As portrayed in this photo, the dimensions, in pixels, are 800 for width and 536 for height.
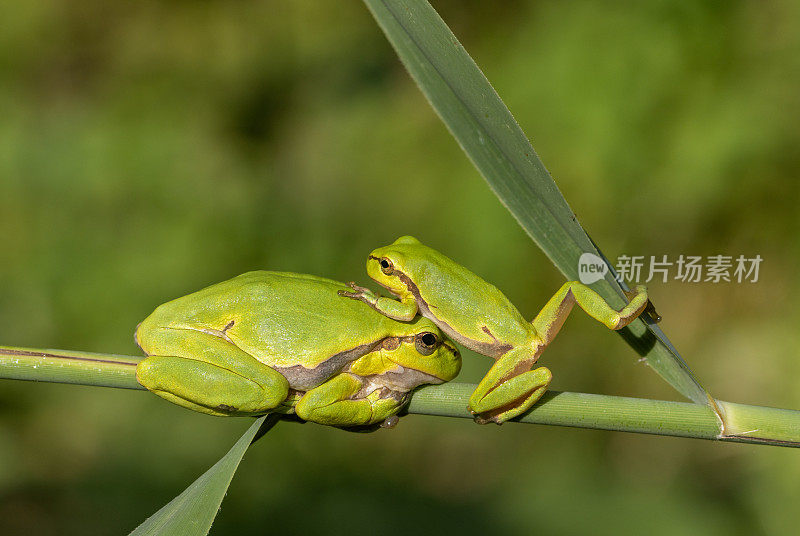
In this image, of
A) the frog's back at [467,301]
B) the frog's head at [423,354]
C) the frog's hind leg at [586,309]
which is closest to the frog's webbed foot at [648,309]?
the frog's hind leg at [586,309]

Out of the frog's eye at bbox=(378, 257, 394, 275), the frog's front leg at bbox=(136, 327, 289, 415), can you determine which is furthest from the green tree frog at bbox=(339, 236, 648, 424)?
the frog's front leg at bbox=(136, 327, 289, 415)

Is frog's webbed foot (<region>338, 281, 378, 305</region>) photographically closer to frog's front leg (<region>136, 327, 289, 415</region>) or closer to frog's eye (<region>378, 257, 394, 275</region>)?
frog's eye (<region>378, 257, 394, 275</region>)

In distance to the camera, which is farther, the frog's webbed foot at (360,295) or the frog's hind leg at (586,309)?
the frog's webbed foot at (360,295)

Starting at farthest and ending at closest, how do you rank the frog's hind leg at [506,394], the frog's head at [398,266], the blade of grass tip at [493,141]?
the frog's head at [398,266] → the frog's hind leg at [506,394] → the blade of grass tip at [493,141]

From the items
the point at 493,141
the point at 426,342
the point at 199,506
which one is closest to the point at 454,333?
the point at 426,342

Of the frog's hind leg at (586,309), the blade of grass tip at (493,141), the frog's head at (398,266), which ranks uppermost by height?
the blade of grass tip at (493,141)

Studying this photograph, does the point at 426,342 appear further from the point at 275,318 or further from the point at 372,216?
the point at 372,216

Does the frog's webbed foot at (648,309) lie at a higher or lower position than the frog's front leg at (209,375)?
lower

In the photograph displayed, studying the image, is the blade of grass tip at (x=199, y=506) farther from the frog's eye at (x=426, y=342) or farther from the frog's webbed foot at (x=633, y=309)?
the frog's webbed foot at (x=633, y=309)

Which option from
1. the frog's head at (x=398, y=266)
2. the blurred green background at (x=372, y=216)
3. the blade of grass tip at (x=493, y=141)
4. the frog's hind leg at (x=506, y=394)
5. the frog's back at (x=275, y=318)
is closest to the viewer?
the blade of grass tip at (x=493, y=141)
